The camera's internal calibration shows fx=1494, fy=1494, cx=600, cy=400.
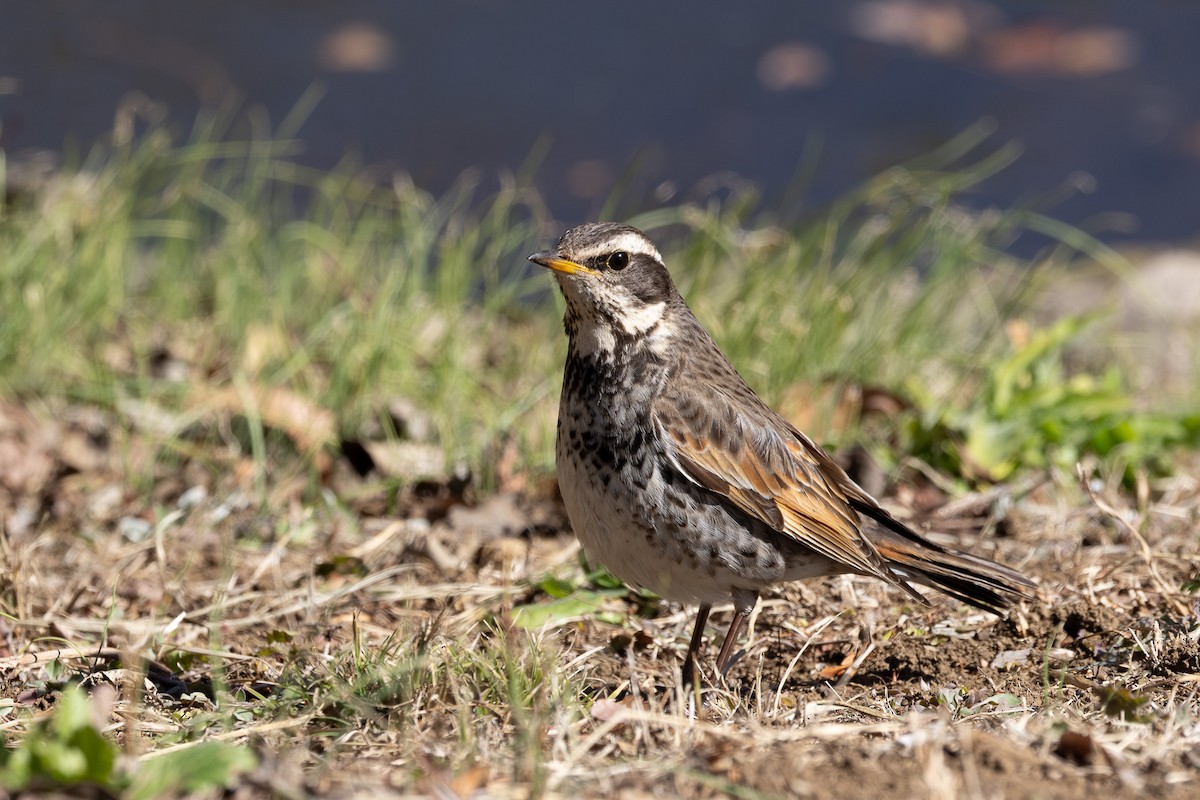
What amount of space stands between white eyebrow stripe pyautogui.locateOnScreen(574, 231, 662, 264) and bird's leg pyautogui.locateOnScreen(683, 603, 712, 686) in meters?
1.17

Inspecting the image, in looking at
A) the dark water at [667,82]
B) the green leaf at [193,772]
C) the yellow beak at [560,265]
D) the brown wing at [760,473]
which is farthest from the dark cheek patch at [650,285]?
the dark water at [667,82]

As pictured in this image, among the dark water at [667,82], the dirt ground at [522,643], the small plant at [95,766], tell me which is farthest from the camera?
the dark water at [667,82]

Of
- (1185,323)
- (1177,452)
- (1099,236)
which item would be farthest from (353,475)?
(1099,236)

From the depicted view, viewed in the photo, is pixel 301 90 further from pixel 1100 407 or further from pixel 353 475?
pixel 1100 407

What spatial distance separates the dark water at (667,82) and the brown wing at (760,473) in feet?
22.8

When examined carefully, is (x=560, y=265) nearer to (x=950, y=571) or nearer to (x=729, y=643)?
(x=729, y=643)

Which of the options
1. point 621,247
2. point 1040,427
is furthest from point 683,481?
point 1040,427

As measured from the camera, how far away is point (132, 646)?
4863 mm

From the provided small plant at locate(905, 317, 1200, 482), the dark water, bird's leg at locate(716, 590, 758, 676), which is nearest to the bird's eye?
bird's leg at locate(716, 590, 758, 676)

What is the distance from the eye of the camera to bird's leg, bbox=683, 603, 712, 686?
181 inches

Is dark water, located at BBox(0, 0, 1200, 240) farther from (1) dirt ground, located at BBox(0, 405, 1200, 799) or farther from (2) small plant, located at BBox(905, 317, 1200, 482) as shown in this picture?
(1) dirt ground, located at BBox(0, 405, 1200, 799)

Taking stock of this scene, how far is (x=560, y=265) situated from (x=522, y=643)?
1203 millimetres

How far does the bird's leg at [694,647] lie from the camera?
4.60 metres

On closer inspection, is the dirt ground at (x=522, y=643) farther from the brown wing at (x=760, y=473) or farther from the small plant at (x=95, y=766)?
the brown wing at (x=760, y=473)
